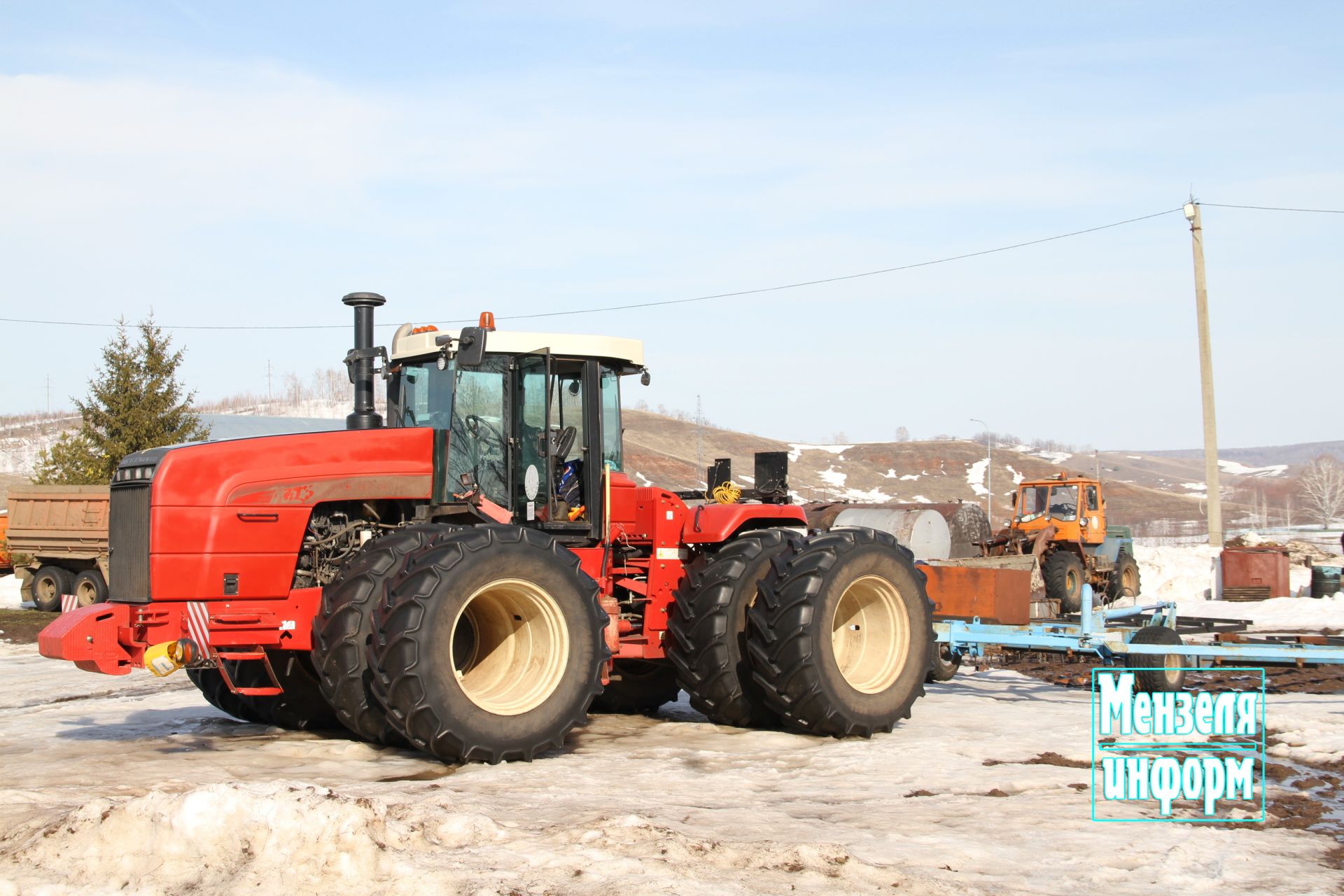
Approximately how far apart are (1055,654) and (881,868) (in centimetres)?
917

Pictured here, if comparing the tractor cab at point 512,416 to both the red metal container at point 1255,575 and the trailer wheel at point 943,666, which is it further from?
the red metal container at point 1255,575

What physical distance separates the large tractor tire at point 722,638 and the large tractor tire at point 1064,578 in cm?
1401

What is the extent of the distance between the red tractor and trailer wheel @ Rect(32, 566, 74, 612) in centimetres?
1838

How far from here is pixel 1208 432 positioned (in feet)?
104

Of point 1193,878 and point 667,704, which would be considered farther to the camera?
point 667,704

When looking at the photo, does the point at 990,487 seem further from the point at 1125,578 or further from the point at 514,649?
the point at 514,649

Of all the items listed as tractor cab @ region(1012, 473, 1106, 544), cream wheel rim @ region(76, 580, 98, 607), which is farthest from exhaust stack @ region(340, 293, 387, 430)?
cream wheel rim @ region(76, 580, 98, 607)

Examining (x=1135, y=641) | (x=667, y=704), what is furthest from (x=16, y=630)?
(x=1135, y=641)

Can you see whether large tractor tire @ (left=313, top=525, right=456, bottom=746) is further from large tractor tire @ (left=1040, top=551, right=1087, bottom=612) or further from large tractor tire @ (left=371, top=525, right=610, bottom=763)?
large tractor tire @ (left=1040, top=551, right=1087, bottom=612)

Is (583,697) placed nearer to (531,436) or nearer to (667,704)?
(531,436)

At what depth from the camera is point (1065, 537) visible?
23.5m

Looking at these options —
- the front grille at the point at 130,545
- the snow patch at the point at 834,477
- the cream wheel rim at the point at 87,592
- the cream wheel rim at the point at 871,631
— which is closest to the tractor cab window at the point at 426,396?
the front grille at the point at 130,545

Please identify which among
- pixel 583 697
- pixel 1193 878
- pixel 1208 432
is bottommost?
pixel 1193 878

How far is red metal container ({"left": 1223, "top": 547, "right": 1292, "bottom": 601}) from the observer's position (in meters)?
26.3
